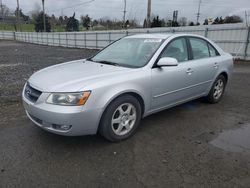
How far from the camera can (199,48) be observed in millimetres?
4289

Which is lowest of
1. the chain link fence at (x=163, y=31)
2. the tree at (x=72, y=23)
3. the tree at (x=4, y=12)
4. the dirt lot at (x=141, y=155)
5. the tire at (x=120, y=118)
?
the dirt lot at (x=141, y=155)

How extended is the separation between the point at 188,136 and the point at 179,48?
63.9 inches

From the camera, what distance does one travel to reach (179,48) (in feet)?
12.6

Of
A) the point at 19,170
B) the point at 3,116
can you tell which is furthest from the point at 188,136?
the point at 3,116

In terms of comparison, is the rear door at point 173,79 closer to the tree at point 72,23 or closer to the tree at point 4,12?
A: the tree at point 72,23

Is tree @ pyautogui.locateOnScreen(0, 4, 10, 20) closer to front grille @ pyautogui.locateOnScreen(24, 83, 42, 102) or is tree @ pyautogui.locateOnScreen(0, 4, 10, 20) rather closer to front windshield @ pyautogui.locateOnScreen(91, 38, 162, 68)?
front windshield @ pyautogui.locateOnScreen(91, 38, 162, 68)

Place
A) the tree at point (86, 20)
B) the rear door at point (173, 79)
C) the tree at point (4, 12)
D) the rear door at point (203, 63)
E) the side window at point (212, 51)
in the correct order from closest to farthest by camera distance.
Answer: the rear door at point (173, 79), the rear door at point (203, 63), the side window at point (212, 51), the tree at point (86, 20), the tree at point (4, 12)

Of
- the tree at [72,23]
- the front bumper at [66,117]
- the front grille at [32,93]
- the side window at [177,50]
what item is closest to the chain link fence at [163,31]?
the side window at [177,50]

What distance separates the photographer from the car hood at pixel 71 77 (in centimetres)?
264

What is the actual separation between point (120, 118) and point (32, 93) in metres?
1.28

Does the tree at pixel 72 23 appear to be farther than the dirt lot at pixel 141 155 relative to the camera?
Yes

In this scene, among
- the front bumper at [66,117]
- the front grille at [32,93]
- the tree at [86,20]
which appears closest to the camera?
the front bumper at [66,117]

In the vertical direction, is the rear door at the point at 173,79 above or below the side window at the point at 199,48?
below

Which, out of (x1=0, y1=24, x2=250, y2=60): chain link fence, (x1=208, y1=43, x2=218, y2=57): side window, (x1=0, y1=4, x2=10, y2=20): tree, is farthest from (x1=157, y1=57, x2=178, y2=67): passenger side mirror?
(x1=0, y1=4, x2=10, y2=20): tree
